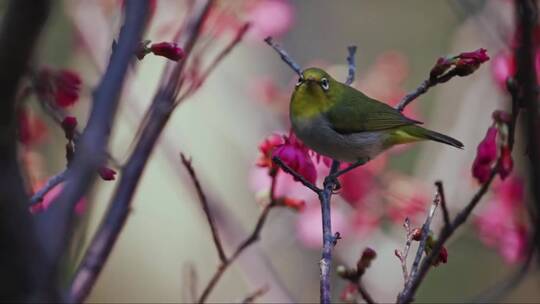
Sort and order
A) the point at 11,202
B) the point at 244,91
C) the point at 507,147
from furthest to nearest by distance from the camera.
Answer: the point at 244,91
the point at 507,147
the point at 11,202

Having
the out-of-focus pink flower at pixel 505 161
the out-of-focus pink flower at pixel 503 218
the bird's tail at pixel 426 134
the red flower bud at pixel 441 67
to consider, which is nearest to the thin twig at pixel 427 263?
the out-of-focus pink flower at pixel 505 161

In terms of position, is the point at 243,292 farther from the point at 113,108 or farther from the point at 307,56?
the point at 113,108

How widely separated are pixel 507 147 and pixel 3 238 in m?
1.08

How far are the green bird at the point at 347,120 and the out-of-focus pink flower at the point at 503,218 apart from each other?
27.9 inches

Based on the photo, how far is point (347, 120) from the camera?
96.6 inches

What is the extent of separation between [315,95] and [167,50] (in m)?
1.02

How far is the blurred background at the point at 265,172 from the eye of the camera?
119 inches

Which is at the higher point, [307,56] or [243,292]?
[307,56]

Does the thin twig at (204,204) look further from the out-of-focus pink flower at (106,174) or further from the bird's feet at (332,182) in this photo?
the bird's feet at (332,182)

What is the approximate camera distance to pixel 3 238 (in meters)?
0.66

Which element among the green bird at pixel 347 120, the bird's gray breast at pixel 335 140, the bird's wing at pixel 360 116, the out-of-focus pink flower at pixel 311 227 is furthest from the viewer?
the out-of-focus pink flower at pixel 311 227

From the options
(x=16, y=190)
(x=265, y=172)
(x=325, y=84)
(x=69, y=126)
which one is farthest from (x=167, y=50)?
(x=265, y=172)

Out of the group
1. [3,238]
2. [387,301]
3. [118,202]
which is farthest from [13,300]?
[387,301]

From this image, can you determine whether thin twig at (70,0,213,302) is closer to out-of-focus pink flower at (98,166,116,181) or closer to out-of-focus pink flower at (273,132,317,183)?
out-of-focus pink flower at (98,166,116,181)
